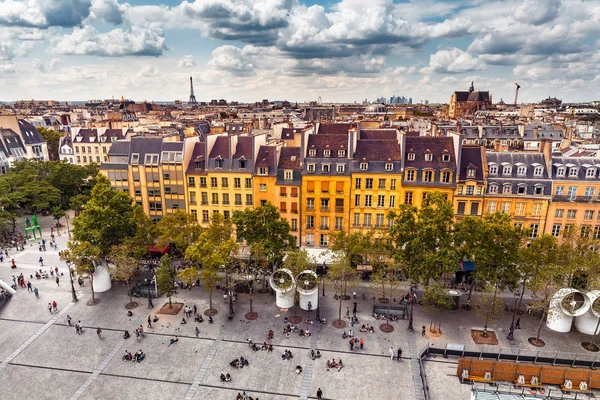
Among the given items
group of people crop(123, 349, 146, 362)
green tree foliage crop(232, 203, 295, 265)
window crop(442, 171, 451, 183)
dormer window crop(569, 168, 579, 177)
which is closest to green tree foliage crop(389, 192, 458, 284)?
window crop(442, 171, 451, 183)

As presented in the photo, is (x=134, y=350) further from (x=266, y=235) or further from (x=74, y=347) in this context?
(x=266, y=235)

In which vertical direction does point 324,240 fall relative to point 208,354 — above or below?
above

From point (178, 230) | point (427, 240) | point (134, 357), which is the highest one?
point (427, 240)

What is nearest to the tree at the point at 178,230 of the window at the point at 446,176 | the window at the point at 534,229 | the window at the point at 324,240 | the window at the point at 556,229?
the window at the point at 324,240

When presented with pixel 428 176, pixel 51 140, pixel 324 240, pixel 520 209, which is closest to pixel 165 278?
pixel 324 240

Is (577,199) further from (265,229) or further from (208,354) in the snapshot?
(208,354)

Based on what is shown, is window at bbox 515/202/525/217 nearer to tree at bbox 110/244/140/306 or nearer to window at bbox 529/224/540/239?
window at bbox 529/224/540/239

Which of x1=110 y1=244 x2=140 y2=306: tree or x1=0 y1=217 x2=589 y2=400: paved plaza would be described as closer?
x1=0 y1=217 x2=589 y2=400: paved plaza
